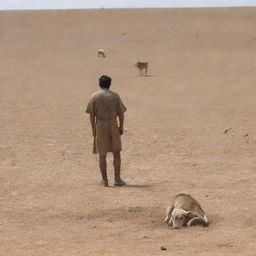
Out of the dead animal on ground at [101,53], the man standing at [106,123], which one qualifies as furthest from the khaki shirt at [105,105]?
the dead animal on ground at [101,53]

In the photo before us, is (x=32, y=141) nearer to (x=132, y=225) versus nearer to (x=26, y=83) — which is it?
(x=132, y=225)

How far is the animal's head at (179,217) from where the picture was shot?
24.2 feet

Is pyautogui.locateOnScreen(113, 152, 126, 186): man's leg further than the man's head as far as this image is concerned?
Yes

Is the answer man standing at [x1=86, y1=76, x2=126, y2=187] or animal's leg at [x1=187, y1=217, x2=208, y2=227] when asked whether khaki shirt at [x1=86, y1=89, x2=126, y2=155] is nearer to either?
man standing at [x1=86, y1=76, x2=126, y2=187]

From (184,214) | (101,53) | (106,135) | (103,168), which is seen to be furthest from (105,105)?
(101,53)

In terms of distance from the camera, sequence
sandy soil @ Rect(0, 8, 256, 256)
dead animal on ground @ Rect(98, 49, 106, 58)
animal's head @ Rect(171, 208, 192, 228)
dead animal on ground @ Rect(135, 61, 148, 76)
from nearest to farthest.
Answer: sandy soil @ Rect(0, 8, 256, 256) < animal's head @ Rect(171, 208, 192, 228) < dead animal on ground @ Rect(135, 61, 148, 76) < dead animal on ground @ Rect(98, 49, 106, 58)

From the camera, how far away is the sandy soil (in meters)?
7.10

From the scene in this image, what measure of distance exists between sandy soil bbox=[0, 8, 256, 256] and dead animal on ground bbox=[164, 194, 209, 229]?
0.12 m

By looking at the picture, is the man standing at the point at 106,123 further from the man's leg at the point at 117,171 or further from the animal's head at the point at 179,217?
the animal's head at the point at 179,217

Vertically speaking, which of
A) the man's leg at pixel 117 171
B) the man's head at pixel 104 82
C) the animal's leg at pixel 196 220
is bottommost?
the animal's leg at pixel 196 220

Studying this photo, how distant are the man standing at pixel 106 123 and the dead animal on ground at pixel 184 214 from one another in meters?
2.03

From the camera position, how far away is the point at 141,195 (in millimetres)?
9070

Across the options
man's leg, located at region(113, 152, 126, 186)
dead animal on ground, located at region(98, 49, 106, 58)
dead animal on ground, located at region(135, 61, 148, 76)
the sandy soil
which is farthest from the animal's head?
dead animal on ground, located at region(98, 49, 106, 58)

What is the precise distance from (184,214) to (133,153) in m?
5.15
